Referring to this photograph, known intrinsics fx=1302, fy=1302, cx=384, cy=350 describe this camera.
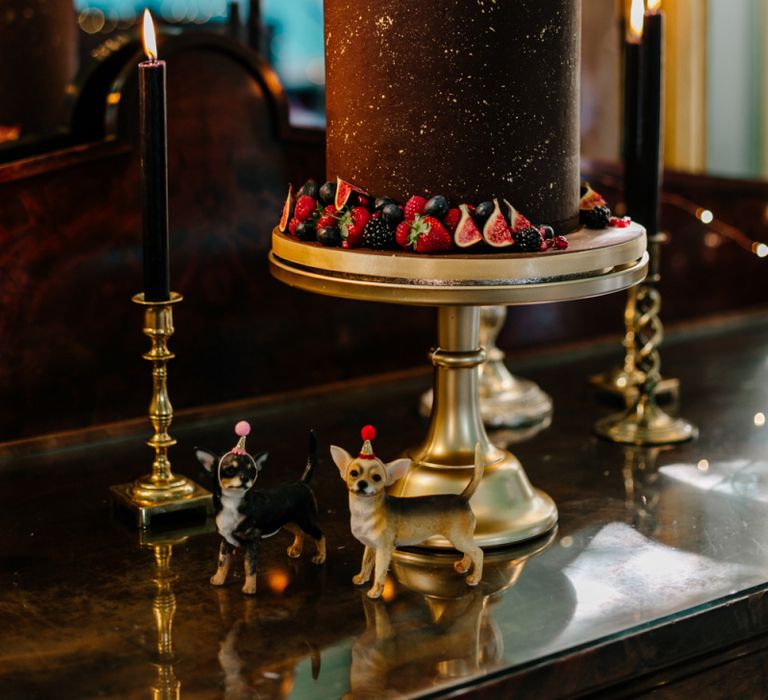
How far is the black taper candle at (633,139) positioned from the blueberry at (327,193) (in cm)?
50

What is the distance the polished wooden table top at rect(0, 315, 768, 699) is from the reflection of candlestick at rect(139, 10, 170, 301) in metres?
0.25

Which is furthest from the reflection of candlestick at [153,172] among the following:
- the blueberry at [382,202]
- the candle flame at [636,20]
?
the candle flame at [636,20]

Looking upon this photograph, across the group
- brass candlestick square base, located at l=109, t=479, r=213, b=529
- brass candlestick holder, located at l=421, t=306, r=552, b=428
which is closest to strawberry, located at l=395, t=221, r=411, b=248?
brass candlestick square base, located at l=109, t=479, r=213, b=529

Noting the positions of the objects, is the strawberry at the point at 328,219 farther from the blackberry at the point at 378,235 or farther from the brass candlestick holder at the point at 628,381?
the brass candlestick holder at the point at 628,381

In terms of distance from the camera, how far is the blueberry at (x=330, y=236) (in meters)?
1.13

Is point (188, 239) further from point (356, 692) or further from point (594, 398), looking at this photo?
point (356, 692)

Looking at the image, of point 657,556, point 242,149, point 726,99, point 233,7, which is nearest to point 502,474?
point 657,556

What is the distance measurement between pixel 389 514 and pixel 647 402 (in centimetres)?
56

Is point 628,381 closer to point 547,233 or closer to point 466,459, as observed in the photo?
point 466,459

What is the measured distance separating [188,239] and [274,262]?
1.42 ft

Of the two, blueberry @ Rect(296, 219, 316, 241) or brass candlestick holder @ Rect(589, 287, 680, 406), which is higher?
blueberry @ Rect(296, 219, 316, 241)

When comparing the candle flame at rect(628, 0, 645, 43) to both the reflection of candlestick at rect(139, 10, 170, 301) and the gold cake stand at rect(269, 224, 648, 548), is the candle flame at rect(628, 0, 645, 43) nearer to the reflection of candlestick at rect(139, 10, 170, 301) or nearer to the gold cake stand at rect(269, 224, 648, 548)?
the gold cake stand at rect(269, 224, 648, 548)

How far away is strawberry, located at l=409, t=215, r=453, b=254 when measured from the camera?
1086 mm

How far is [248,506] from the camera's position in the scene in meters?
1.11
